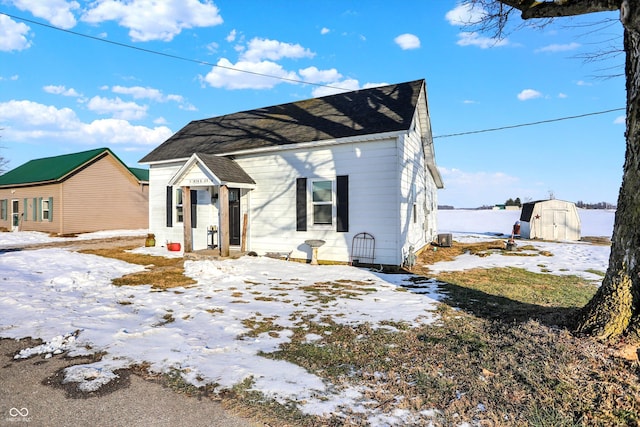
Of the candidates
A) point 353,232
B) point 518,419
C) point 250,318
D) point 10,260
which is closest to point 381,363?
point 518,419

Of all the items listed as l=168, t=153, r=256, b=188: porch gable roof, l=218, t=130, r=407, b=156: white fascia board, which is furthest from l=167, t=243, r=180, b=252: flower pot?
l=218, t=130, r=407, b=156: white fascia board

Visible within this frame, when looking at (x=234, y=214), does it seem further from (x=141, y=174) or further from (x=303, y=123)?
(x=141, y=174)

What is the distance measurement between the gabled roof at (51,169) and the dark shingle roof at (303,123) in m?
9.70

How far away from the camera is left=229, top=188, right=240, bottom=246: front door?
12555mm

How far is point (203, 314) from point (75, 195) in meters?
A: 21.5

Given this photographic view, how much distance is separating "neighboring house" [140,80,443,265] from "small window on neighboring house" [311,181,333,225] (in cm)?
3

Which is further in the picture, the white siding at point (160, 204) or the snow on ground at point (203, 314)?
the white siding at point (160, 204)

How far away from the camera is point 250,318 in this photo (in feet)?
17.4

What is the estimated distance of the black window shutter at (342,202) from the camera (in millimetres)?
10523

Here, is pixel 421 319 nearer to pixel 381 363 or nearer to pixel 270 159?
pixel 381 363

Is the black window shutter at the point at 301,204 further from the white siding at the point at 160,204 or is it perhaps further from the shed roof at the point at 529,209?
the shed roof at the point at 529,209

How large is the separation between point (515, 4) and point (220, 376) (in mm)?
6052

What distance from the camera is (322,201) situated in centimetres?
1105

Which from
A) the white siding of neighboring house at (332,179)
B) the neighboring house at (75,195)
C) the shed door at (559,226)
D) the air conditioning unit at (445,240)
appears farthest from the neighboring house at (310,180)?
the shed door at (559,226)
